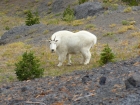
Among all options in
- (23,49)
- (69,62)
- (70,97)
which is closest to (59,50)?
(69,62)

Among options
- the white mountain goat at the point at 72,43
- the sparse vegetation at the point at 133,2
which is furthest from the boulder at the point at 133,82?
the sparse vegetation at the point at 133,2

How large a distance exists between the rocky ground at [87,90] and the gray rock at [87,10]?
23175 mm

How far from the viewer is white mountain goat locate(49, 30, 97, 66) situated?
16594 millimetres

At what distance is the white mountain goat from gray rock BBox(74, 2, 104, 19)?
17588 mm

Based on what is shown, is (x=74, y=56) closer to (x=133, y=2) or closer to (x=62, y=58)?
(x=62, y=58)

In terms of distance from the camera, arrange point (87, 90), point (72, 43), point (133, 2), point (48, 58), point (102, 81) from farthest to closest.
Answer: point (133, 2)
point (48, 58)
point (72, 43)
point (102, 81)
point (87, 90)

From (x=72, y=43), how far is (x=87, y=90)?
7.42 metres

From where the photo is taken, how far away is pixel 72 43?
16719 millimetres

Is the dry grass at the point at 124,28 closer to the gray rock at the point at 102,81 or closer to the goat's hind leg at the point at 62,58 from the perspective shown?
the goat's hind leg at the point at 62,58

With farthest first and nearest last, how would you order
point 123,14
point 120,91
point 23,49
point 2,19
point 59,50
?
point 2,19
point 123,14
point 23,49
point 59,50
point 120,91

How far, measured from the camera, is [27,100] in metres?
9.38

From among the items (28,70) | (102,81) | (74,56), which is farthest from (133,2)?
(102,81)

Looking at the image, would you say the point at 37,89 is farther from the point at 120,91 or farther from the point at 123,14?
the point at 123,14

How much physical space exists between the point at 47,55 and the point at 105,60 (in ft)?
19.0
